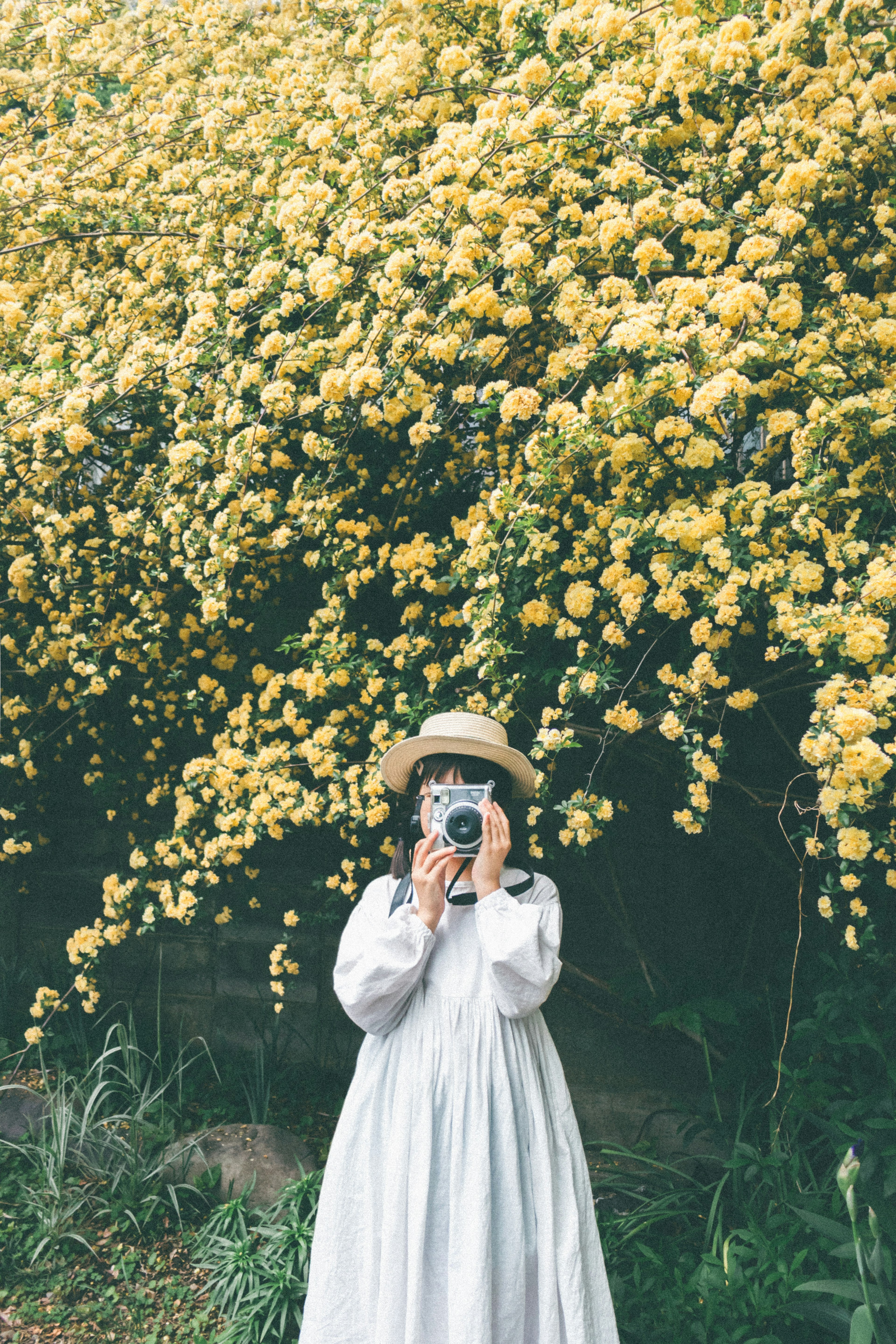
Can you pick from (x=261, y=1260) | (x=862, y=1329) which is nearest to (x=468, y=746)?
(x=862, y=1329)

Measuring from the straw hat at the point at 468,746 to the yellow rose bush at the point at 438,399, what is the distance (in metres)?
0.09

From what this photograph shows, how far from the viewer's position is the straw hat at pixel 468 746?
5.62 ft

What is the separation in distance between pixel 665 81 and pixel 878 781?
4.93 ft

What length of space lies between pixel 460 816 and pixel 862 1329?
3.60 ft

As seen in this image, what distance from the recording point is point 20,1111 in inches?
112

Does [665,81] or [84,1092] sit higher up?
[665,81]

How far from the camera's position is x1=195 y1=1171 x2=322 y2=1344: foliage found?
212cm

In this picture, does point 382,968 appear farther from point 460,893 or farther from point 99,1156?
point 99,1156

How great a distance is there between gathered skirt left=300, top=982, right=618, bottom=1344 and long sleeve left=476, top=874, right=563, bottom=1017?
0.23ft

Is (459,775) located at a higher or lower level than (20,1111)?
higher

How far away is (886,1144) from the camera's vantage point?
182 centimetres

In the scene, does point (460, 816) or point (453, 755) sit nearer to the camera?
point (460, 816)

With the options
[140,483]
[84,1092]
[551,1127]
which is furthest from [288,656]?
[551,1127]

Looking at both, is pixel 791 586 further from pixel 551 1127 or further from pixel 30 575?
pixel 30 575
